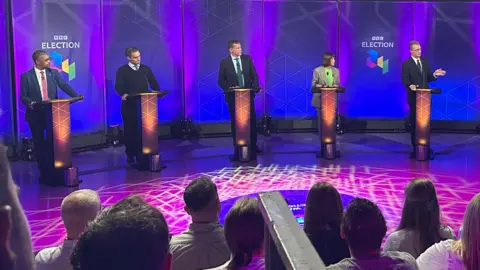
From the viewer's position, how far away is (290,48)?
35.7ft

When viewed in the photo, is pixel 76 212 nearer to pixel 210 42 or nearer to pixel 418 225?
pixel 418 225

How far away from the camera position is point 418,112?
26.9ft

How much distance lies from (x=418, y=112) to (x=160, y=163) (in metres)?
3.43

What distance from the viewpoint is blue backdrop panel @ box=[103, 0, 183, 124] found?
9.66 meters

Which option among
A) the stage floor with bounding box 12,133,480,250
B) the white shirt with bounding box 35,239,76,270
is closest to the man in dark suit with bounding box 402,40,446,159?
the stage floor with bounding box 12,133,480,250

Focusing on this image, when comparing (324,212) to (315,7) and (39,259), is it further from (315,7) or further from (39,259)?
(315,7)

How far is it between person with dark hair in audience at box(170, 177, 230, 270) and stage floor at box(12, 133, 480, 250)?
244cm

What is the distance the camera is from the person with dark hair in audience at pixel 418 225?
3.08m

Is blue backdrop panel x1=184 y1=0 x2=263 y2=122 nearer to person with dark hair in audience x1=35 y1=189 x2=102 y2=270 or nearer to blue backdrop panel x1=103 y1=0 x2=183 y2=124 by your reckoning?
blue backdrop panel x1=103 y1=0 x2=183 y2=124

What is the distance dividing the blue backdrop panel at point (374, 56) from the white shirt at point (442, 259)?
28.6 feet

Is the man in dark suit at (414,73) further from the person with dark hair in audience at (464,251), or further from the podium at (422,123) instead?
the person with dark hair in audience at (464,251)

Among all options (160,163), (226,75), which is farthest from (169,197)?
(226,75)

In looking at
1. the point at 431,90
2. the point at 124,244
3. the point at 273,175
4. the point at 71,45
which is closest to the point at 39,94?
the point at 71,45

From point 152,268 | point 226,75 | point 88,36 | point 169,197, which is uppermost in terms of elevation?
point 88,36
